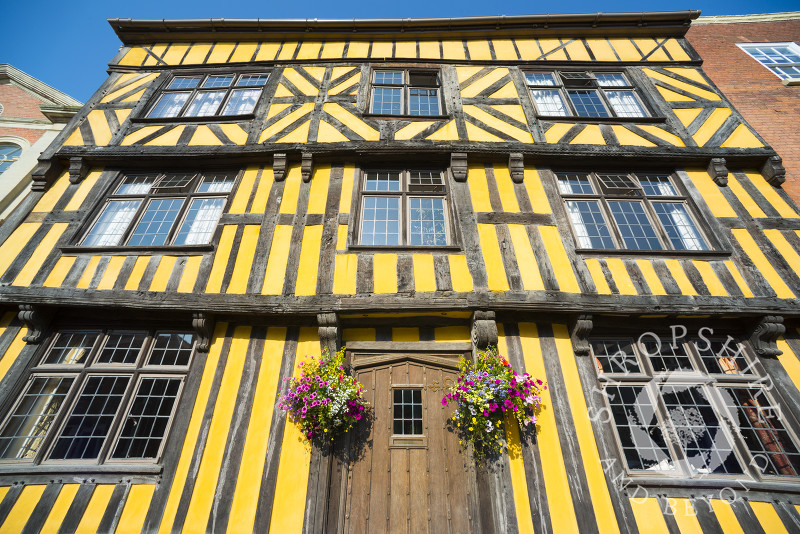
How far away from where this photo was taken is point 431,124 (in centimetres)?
748

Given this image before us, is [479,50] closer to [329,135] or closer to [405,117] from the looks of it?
[405,117]

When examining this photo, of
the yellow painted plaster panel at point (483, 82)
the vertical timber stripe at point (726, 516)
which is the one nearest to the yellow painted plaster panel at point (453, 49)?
the yellow painted plaster panel at point (483, 82)

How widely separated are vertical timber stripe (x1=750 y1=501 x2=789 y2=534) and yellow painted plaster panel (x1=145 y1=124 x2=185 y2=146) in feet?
36.8

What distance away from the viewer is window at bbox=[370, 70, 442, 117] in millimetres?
8109

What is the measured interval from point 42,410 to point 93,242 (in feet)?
9.26

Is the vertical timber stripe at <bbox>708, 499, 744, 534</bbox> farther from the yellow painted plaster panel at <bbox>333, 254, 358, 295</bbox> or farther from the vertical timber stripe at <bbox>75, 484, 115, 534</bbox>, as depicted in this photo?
the vertical timber stripe at <bbox>75, 484, 115, 534</bbox>

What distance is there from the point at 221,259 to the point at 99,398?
102 inches

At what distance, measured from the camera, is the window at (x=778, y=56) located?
32.3 ft

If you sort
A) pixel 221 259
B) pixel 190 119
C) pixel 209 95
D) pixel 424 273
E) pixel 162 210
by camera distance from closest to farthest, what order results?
pixel 424 273 → pixel 221 259 → pixel 162 210 → pixel 190 119 → pixel 209 95

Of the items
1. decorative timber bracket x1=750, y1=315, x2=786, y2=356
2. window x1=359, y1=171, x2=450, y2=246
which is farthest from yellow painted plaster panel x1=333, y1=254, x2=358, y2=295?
decorative timber bracket x1=750, y1=315, x2=786, y2=356

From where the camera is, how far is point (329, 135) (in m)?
7.34

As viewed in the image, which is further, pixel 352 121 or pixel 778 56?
pixel 778 56

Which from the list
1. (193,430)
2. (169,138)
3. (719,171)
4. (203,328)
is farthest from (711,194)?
(169,138)

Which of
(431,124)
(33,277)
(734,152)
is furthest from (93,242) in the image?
(734,152)
